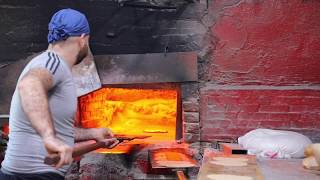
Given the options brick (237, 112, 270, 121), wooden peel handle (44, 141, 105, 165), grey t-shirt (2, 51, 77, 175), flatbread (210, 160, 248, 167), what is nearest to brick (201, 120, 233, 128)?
brick (237, 112, 270, 121)

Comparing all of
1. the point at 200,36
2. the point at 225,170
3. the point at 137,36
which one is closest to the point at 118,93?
the point at 137,36

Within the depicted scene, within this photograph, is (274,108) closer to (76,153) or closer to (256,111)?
(256,111)

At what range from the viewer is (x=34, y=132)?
258 cm

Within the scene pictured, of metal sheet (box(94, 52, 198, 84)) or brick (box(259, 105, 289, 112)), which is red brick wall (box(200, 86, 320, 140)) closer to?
brick (box(259, 105, 289, 112))

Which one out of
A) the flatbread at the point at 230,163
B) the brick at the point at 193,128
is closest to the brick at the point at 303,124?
the brick at the point at 193,128

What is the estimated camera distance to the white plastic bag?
13.6 ft

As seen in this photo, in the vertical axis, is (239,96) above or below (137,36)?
below

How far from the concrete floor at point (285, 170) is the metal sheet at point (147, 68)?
1.17m

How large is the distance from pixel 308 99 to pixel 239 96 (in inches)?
25.2

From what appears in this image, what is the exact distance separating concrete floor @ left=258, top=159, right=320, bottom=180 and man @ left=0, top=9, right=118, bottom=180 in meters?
1.54

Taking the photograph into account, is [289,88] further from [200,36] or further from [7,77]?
[7,77]

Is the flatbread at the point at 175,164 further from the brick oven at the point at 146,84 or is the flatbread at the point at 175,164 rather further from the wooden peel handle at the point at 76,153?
the wooden peel handle at the point at 76,153

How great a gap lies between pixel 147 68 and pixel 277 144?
1419 mm

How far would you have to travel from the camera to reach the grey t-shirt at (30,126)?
2.58 meters
